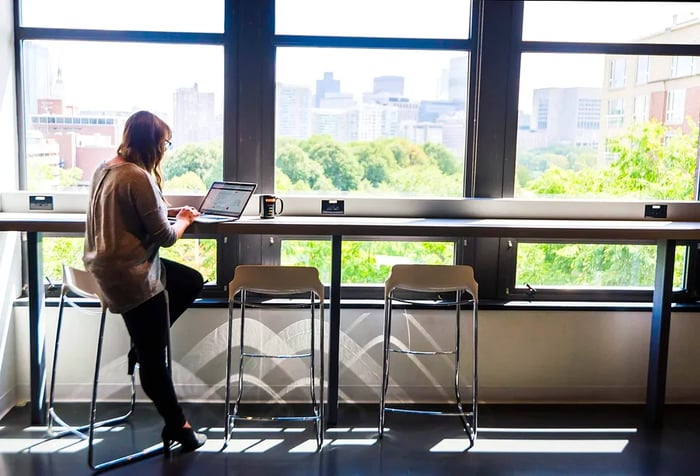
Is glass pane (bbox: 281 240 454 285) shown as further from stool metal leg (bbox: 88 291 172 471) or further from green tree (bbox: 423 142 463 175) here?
stool metal leg (bbox: 88 291 172 471)

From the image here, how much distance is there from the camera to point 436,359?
3678mm

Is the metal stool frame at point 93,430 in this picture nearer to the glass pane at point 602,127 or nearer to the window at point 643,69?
the glass pane at point 602,127

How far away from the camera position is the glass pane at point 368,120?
3.63 meters

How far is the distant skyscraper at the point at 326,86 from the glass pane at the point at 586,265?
4.47 feet

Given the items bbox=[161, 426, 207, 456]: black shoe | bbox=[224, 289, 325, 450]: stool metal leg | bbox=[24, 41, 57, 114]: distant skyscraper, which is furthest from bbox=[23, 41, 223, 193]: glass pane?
bbox=[161, 426, 207, 456]: black shoe

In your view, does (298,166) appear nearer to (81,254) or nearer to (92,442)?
(81,254)

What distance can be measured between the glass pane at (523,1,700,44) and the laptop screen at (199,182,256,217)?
68.1 inches

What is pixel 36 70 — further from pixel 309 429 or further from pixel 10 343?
pixel 309 429

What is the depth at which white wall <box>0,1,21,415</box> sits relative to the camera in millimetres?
3387

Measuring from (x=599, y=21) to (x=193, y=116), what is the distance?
2.24 metres

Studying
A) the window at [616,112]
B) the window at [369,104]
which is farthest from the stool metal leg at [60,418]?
the window at [616,112]

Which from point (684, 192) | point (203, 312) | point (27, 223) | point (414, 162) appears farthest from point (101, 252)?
point (684, 192)

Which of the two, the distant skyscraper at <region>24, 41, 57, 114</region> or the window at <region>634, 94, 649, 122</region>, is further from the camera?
the window at <region>634, 94, 649, 122</region>

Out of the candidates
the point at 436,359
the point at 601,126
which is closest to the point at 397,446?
the point at 436,359
